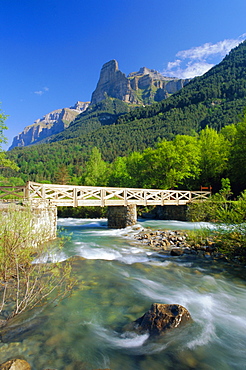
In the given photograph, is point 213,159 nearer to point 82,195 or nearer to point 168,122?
point 82,195

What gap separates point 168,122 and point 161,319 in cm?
12060

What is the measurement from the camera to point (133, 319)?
413cm

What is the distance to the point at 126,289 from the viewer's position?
5520 mm

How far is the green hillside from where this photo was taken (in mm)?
99125

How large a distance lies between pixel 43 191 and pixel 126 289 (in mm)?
7600

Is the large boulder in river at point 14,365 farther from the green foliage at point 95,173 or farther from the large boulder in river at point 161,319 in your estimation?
the green foliage at point 95,173

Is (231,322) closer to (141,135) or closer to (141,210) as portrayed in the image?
(141,210)

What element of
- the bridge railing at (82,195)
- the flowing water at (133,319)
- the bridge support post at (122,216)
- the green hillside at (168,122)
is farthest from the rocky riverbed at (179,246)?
the green hillside at (168,122)

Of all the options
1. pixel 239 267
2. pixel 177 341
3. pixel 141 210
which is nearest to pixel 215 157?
pixel 141 210

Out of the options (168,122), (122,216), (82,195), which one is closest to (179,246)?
(82,195)

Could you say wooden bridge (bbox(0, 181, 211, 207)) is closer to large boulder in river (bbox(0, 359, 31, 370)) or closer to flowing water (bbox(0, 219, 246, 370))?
flowing water (bbox(0, 219, 246, 370))

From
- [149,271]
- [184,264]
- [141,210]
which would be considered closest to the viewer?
[149,271]

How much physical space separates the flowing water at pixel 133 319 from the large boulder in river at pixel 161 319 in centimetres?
12

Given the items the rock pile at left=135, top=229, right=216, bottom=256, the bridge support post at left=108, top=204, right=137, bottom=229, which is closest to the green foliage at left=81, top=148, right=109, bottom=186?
the bridge support post at left=108, top=204, right=137, bottom=229
